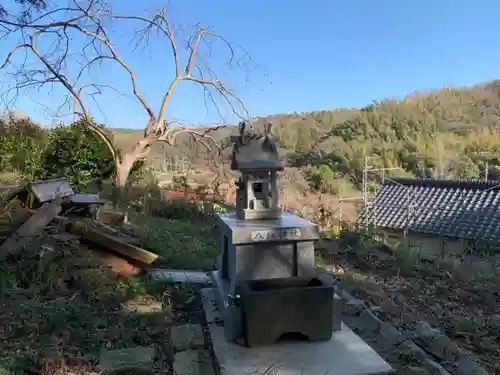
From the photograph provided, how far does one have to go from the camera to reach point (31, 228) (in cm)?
425

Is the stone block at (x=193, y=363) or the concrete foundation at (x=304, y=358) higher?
the concrete foundation at (x=304, y=358)

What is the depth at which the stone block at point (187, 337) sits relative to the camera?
281cm

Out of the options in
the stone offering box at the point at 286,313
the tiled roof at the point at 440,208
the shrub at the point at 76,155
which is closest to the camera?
the stone offering box at the point at 286,313

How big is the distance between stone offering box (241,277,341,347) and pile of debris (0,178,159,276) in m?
1.97

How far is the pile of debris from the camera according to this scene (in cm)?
420

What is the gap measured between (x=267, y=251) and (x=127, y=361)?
1.15m

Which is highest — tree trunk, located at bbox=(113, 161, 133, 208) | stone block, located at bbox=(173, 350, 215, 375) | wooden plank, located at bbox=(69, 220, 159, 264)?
tree trunk, located at bbox=(113, 161, 133, 208)

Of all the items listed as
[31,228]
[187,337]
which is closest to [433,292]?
[187,337]

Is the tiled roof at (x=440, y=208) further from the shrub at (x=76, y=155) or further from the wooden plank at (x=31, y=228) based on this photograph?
the wooden plank at (x=31, y=228)

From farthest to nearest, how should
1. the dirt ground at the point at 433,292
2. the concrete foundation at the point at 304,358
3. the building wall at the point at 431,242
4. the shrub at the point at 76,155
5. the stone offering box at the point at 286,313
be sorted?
the shrub at the point at 76,155, the building wall at the point at 431,242, the dirt ground at the point at 433,292, the stone offering box at the point at 286,313, the concrete foundation at the point at 304,358

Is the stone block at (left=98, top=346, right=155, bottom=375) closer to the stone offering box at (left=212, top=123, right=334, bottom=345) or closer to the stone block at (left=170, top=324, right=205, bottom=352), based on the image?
the stone block at (left=170, top=324, right=205, bottom=352)

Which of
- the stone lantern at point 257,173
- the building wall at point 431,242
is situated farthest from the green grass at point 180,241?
the building wall at point 431,242

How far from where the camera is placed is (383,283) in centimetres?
485

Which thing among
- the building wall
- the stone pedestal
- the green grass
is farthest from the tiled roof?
the stone pedestal
